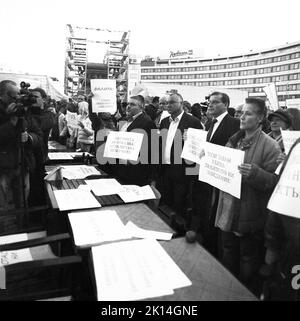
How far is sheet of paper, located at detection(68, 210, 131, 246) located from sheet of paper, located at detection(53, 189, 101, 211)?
0.39 ft

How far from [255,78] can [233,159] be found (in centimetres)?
10214

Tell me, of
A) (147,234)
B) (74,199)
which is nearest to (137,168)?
(74,199)

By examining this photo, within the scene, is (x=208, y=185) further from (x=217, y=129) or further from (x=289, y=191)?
(x=289, y=191)

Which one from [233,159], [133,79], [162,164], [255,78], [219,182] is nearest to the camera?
[233,159]

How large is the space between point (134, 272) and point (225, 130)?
258cm

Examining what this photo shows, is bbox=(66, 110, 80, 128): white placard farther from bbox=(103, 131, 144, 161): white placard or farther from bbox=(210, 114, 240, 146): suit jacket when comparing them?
bbox=(210, 114, 240, 146): suit jacket

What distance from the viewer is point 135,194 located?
2.88 m

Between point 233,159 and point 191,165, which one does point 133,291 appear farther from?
point 191,165

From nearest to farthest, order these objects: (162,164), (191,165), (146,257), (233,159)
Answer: (146,257), (233,159), (191,165), (162,164)

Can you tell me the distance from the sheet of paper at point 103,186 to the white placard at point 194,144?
1019 millimetres

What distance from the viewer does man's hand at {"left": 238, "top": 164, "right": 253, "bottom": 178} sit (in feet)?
8.16

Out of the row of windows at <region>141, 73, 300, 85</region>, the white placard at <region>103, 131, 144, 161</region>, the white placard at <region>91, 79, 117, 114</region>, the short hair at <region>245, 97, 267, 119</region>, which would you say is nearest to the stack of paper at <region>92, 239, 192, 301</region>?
the short hair at <region>245, 97, 267, 119</region>
